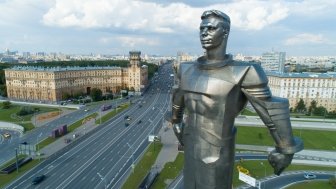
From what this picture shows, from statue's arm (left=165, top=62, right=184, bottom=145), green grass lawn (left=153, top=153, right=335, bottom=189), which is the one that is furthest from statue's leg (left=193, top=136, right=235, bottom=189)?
green grass lawn (left=153, top=153, right=335, bottom=189)

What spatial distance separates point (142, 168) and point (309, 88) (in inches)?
2322

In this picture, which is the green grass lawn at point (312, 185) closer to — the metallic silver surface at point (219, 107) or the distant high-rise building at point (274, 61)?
the metallic silver surface at point (219, 107)

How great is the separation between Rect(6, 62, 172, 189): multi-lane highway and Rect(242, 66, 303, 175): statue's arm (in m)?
24.5

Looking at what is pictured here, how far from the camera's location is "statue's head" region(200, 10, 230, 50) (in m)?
6.18

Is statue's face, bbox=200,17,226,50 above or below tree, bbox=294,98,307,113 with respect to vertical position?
above

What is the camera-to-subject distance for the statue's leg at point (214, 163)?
643 cm

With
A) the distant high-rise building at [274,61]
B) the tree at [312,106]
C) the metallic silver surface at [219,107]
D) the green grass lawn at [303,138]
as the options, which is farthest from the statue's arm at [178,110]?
the distant high-rise building at [274,61]

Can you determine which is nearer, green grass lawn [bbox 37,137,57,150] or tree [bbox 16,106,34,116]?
green grass lawn [bbox 37,137,57,150]

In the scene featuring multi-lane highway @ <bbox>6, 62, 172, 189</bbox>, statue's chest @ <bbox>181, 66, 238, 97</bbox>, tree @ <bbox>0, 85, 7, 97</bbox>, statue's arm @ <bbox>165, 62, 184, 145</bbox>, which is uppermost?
statue's chest @ <bbox>181, 66, 238, 97</bbox>

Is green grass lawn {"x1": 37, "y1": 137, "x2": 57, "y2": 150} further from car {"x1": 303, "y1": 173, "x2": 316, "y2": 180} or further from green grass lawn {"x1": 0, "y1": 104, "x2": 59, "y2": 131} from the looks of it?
car {"x1": 303, "y1": 173, "x2": 316, "y2": 180}

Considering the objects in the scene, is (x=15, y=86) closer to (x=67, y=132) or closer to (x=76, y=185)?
(x=67, y=132)

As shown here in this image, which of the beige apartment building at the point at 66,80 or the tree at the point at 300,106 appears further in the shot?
the beige apartment building at the point at 66,80

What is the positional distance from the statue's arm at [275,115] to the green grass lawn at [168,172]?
23.1 metres

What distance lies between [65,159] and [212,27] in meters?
33.7
